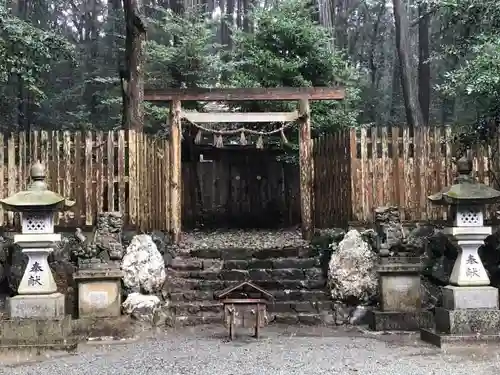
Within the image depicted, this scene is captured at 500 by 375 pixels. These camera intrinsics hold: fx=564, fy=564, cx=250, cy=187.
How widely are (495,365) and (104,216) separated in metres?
5.24

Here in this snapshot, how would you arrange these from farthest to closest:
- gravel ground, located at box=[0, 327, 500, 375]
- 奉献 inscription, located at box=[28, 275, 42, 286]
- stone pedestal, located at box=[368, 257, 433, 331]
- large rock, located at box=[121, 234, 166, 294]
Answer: large rock, located at box=[121, 234, 166, 294] < stone pedestal, located at box=[368, 257, 433, 331] < 奉献 inscription, located at box=[28, 275, 42, 286] < gravel ground, located at box=[0, 327, 500, 375]

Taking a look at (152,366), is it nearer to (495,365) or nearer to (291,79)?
(495,365)

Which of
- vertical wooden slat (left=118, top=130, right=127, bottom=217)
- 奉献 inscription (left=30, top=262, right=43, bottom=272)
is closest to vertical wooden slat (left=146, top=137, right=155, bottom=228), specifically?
vertical wooden slat (left=118, top=130, right=127, bottom=217)

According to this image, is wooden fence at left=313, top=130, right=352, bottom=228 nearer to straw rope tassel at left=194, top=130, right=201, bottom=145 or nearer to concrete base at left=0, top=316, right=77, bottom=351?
straw rope tassel at left=194, top=130, right=201, bottom=145

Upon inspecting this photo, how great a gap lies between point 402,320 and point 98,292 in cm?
412

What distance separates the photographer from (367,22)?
2892 cm

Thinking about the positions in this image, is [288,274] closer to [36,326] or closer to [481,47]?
[36,326]

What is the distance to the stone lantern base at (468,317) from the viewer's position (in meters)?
6.46

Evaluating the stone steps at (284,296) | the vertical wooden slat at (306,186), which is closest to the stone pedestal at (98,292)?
the stone steps at (284,296)

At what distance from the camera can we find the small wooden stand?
6930 mm

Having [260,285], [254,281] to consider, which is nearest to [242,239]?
[254,281]

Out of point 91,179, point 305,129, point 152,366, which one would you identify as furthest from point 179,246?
point 152,366

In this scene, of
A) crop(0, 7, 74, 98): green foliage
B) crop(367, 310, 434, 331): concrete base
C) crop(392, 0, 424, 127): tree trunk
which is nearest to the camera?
crop(367, 310, 434, 331): concrete base

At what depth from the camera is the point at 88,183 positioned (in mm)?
8773
